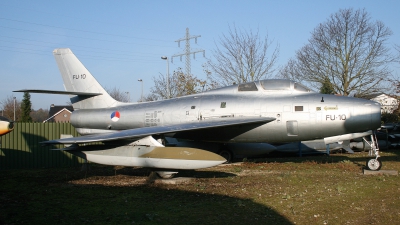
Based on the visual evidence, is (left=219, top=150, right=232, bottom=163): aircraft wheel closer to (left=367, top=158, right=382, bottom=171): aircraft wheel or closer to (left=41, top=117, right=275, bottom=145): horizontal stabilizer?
(left=41, top=117, right=275, bottom=145): horizontal stabilizer

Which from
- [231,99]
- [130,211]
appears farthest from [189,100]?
[130,211]

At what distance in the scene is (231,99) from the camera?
1262 cm

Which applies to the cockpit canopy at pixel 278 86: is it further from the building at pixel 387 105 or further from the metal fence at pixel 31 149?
the building at pixel 387 105

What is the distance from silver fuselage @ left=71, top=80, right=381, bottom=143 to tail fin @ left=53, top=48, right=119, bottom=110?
0.49 meters

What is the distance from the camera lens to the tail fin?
14.5m

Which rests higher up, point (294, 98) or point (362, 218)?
point (294, 98)

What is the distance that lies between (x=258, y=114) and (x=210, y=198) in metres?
4.37

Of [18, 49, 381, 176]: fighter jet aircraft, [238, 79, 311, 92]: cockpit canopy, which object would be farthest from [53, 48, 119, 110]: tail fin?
[238, 79, 311, 92]: cockpit canopy

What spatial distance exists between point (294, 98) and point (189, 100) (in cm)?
365

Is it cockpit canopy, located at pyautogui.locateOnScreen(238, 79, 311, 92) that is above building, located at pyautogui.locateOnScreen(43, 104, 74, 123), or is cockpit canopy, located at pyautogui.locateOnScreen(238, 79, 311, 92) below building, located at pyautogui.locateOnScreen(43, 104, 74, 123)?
below

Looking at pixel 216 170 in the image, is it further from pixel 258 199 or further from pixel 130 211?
pixel 130 211

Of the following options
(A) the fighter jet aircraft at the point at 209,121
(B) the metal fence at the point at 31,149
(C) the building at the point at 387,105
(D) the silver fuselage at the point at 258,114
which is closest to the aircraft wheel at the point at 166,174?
(A) the fighter jet aircraft at the point at 209,121

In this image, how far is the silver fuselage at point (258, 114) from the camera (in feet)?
37.1

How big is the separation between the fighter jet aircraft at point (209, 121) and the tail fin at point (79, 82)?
0.15ft
